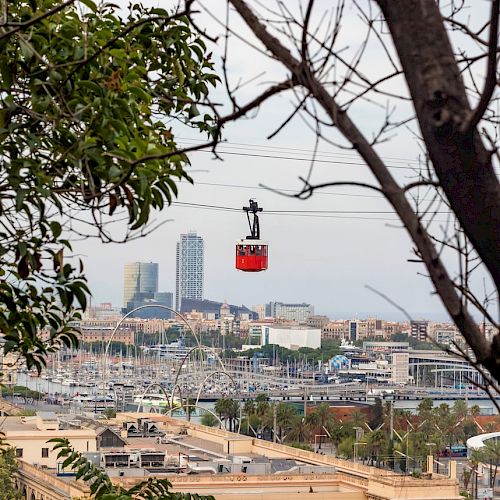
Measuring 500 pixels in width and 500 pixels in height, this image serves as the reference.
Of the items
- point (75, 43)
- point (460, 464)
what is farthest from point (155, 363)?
point (75, 43)

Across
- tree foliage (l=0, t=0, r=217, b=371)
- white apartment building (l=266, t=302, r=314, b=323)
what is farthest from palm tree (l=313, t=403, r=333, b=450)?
white apartment building (l=266, t=302, r=314, b=323)

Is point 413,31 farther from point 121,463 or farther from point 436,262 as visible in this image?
point 121,463

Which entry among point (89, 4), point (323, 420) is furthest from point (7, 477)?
point (323, 420)

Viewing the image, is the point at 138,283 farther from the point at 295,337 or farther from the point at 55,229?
the point at 55,229

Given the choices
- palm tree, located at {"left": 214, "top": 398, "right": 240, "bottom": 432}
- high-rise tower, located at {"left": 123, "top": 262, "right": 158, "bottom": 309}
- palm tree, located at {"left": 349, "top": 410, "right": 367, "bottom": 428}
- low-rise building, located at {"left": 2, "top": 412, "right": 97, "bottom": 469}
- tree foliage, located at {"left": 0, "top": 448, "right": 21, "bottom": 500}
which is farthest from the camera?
high-rise tower, located at {"left": 123, "top": 262, "right": 158, "bottom": 309}

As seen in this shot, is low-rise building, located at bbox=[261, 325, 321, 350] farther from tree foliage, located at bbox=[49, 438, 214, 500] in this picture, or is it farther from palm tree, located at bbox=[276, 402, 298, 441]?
tree foliage, located at bbox=[49, 438, 214, 500]

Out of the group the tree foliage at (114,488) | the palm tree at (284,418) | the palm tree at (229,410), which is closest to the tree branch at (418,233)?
the tree foliage at (114,488)
